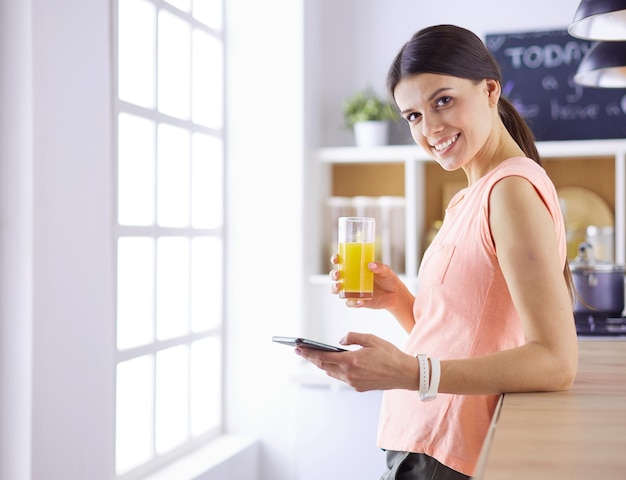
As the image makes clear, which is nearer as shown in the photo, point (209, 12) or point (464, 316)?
point (464, 316)

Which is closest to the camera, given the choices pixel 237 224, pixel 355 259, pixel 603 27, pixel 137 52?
pixel 355 259

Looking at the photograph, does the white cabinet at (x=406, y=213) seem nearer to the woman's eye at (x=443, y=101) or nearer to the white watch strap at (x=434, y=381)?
the woman's eye at (x=443, y=101)

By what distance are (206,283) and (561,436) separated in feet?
8.08

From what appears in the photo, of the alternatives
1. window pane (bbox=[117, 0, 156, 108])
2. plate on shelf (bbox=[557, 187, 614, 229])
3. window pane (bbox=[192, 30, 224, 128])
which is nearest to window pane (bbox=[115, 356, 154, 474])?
window pane (bbox=[117, 0, 156, 108])

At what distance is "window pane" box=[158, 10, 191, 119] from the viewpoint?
2883 mm

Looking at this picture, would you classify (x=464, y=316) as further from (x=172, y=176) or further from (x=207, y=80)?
(x=207, y=80)

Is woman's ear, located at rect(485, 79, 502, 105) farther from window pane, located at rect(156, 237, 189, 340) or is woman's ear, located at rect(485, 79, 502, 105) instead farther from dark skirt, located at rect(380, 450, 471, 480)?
window pane, located at rect(156, 237, 189, 340)

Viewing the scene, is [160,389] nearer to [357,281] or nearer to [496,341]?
[357,281]

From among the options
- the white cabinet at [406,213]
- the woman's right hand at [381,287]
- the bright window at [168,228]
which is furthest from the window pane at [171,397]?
the woman's right hand at [381,287]

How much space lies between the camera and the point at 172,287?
3027 millimetres

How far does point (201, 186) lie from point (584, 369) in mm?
2043

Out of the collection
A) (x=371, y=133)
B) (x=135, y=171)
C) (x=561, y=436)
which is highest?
(x=371, y=133)

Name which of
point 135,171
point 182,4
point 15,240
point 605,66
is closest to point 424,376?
point 15,240

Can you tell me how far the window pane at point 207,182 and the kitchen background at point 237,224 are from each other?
6 centimetres
